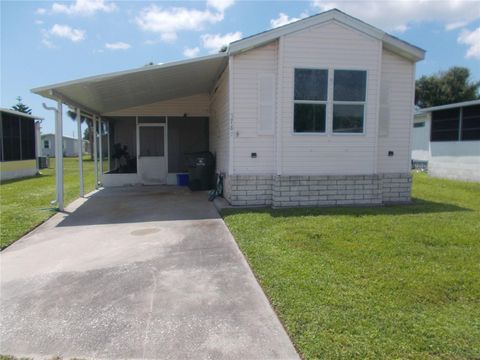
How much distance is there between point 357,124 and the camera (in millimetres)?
7980

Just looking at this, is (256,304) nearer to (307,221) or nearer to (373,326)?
(373,326)

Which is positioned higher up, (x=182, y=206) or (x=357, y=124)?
(x=357, y=124)

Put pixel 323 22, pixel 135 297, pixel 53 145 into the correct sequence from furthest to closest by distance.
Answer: pixel 53 145 → pixel 323 22 → pixel 135 297

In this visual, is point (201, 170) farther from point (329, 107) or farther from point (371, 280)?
point (371, 280)

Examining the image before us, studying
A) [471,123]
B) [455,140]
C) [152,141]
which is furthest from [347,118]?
[455,140]

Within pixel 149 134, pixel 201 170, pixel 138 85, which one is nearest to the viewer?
pixel 138 85

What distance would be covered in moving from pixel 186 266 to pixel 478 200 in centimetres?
812

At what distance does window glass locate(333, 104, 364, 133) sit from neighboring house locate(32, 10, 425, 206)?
2cm

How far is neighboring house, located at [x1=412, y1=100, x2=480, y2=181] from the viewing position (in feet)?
44.7

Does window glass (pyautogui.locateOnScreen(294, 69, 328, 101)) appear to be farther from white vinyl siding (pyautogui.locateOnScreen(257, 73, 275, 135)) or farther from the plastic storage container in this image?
the plastic storage container

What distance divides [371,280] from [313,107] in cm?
477

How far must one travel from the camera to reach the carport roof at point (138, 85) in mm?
7293

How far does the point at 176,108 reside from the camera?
1248cm

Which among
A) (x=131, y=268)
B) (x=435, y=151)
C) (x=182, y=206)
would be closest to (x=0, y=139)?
(x=182, y=206)
